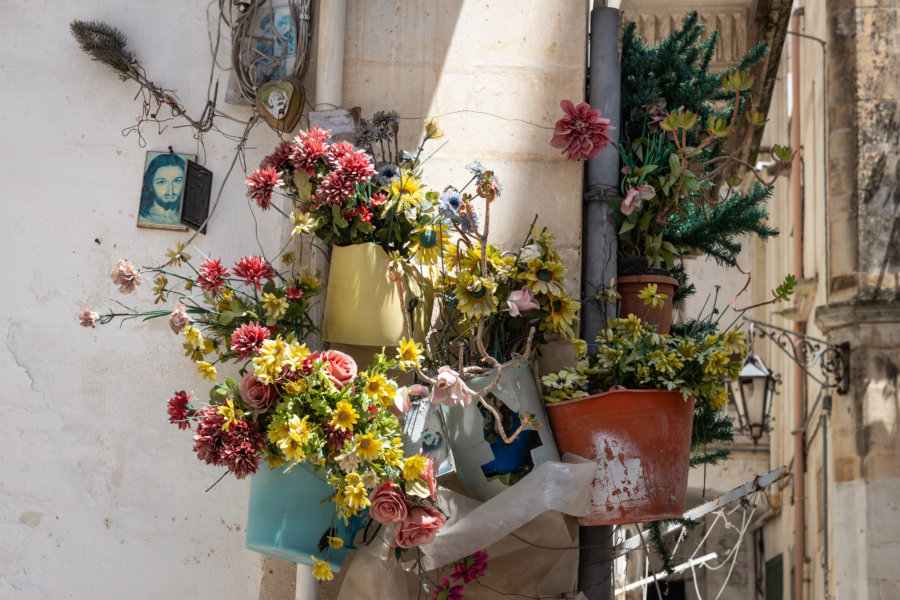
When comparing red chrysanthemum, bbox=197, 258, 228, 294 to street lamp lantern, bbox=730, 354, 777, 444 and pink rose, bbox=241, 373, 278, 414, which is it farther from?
street lamp lantern, bbox=730, 354, 777, 444

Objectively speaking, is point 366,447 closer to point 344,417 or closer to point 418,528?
point 344,417

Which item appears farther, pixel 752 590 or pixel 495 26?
pixel 752 590

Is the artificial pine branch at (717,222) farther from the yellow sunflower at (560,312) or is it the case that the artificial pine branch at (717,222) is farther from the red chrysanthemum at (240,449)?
the red chrysanthemum at (240,449)

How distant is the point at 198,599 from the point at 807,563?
27.9 feet

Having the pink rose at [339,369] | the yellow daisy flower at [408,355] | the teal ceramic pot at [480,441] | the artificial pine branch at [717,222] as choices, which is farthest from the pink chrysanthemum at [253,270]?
the artificial pine branch at [717,222]

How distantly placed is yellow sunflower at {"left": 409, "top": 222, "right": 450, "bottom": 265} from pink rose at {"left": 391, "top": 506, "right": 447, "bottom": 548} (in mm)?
694

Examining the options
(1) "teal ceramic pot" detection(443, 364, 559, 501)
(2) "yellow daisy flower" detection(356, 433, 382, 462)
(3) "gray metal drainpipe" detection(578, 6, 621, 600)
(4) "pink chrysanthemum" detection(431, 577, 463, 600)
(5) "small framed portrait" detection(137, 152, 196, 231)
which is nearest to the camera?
(2) "yellow daisy flower" detection(356, 433, 382, 462)

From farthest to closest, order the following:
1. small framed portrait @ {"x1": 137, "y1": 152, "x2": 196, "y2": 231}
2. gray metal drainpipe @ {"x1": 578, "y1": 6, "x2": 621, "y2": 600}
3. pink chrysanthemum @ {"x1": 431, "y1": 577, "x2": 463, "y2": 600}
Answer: small framed portrait @ {"x1": 137, "y1": 152, "x2": 196, "y2": 231} → gray metal drainpipe @ {"x1": 578, "y1": 6, "x2": 621, "y2": 600} → pink chrysanthemum @ {"x1": 431, "y1": 577, "x2": 463, "y2": 600}

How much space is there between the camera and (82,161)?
11.3 ft

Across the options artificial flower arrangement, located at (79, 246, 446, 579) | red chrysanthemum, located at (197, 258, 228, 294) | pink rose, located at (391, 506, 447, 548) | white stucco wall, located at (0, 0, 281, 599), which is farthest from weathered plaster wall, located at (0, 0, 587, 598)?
pink rose, located at (391, 506, 447, 548)

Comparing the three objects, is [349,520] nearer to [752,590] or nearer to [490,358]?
[490,358]

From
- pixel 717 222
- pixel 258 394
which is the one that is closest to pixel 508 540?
pixel 258 394

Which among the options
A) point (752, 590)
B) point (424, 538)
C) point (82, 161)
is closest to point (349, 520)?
point (424, 538)

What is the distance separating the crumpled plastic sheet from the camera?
2.74m
